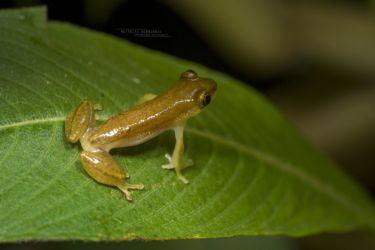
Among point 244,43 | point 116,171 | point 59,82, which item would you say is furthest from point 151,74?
point 244,43

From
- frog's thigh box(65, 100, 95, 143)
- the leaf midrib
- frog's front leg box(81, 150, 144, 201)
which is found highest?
frog's thigh box(65, 100, 95, 143)

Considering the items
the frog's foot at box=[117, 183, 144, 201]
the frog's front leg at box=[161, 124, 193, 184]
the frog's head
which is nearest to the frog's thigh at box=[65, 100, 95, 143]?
the frog's foot at box=[117, 183, 144, 201]

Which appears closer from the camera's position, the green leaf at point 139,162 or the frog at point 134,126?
the green leaf at point 139,162

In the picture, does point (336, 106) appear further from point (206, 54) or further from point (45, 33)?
point (45, 33)

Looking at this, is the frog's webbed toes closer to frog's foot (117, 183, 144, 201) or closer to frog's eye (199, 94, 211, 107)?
frog's foot (117, 183, 144, 201)

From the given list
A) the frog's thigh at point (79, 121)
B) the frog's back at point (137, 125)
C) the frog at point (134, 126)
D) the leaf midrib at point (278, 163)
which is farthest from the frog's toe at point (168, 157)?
the frog's thigh at point (79, 121)

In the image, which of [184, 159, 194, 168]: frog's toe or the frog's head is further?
the frog's head

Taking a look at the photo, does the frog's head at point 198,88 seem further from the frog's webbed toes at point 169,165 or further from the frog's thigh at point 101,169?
the frog's thigh at point 101,169
